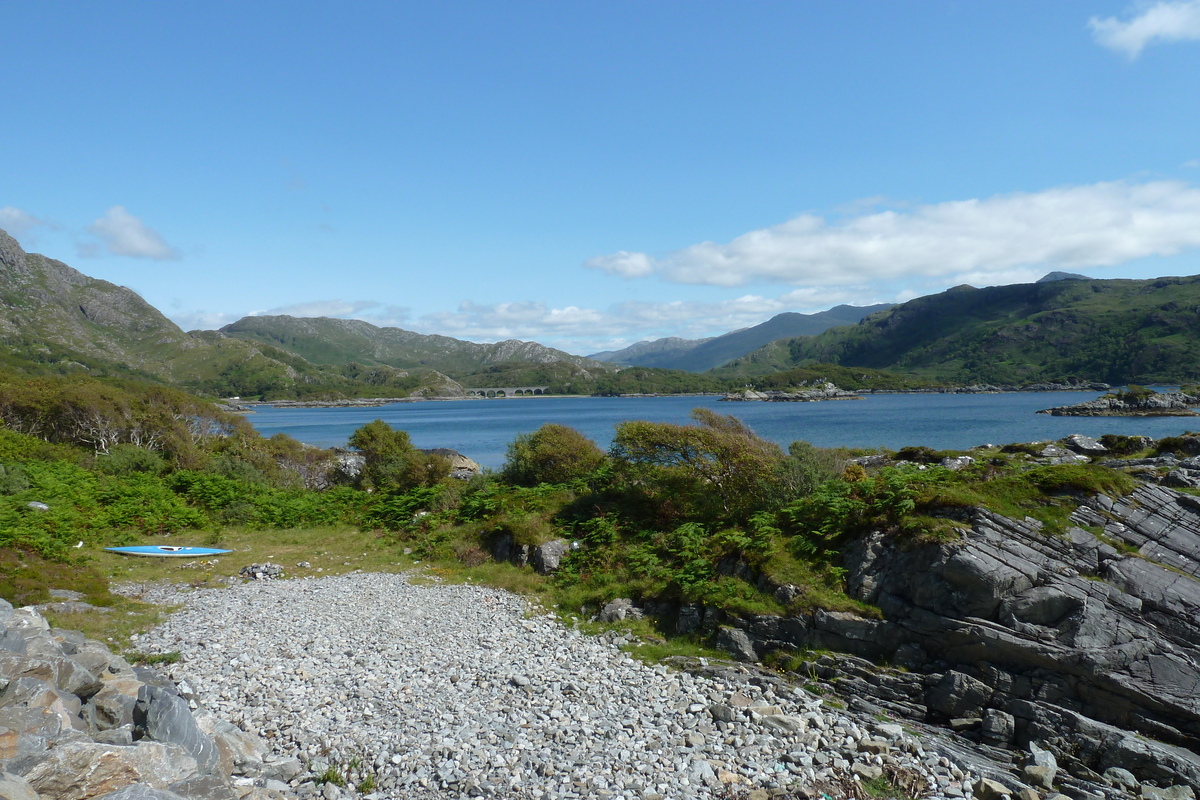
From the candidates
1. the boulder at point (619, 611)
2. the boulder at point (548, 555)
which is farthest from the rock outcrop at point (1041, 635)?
the boulder at point (548, 555)

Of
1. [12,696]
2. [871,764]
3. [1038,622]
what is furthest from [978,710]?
[12,696]

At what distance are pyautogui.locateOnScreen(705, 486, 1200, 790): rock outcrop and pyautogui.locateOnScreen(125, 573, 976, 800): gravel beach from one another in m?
1.51

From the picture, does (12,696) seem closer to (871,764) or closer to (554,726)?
(554,726)

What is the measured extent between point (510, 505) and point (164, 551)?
12.1 metres

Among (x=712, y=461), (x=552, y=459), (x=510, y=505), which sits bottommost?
(x=510, y=505)

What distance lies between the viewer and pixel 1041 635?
1081cm

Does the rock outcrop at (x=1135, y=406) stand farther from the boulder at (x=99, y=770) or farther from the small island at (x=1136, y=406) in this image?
the boulder at (x=99, y=770)

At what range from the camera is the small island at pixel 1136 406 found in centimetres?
10256

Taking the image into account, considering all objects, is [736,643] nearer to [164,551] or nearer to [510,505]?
[510,505]

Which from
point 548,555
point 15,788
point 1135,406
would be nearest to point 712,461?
point 548,555

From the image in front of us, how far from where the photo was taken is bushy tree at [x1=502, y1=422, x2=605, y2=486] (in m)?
28.0

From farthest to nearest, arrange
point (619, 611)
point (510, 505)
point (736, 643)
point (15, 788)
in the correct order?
point (510, 505) → point (619, 611) → point (736, 643) → point (15, 788)

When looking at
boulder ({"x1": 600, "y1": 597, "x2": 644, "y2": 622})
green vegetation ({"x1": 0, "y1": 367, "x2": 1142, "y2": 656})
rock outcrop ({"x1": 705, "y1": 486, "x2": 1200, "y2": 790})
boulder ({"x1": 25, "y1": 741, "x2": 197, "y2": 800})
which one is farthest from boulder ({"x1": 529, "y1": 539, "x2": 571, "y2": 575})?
boulder ({"x1": 25, "y1": 741, "x2": 197, "y2": 800})

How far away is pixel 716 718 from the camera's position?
35.5 ft
